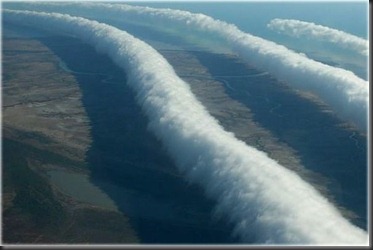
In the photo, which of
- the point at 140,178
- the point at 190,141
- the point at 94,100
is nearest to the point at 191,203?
the point at 140,178

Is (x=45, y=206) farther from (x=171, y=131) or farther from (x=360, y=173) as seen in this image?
(x=360, y=173)

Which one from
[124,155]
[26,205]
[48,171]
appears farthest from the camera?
[124,155]

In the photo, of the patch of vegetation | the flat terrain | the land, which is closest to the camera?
the patch of vegetation

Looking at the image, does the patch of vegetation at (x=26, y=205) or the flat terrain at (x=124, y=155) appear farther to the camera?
the flat terrain at (x=124, y=155)

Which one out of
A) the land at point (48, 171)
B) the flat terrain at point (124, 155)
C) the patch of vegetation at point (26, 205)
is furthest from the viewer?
the flat terrain at point (124, 155)

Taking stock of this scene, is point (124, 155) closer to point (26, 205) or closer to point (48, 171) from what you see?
point (48, 171)

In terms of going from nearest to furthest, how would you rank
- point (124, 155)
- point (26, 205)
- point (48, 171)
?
point (26, 205), point (48, 171), point (124, 155)

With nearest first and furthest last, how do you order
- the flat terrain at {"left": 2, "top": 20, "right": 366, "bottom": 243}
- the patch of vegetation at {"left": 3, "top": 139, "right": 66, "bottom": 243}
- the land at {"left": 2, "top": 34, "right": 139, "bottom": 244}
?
the patch of vegetation at {"left": 3, "top": 139, "right": 66, "bottom": 243} < the land at {"left": 2, "top": 34, "right": 139, "bottom": 244} < the flat terrain at {"left": 2, "top": 20, "right": 366, "bottom": 243}

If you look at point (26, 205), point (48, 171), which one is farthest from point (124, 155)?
point (26, 205)

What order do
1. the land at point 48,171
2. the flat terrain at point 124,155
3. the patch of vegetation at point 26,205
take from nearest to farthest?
the patch of vegetation at point 26,205, the land at point 48,171, the flat terrain at point 124,155

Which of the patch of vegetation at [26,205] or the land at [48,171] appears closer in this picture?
the patch of vegetation at [26,205]

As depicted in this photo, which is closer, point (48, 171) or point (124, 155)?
point (48, 171)
